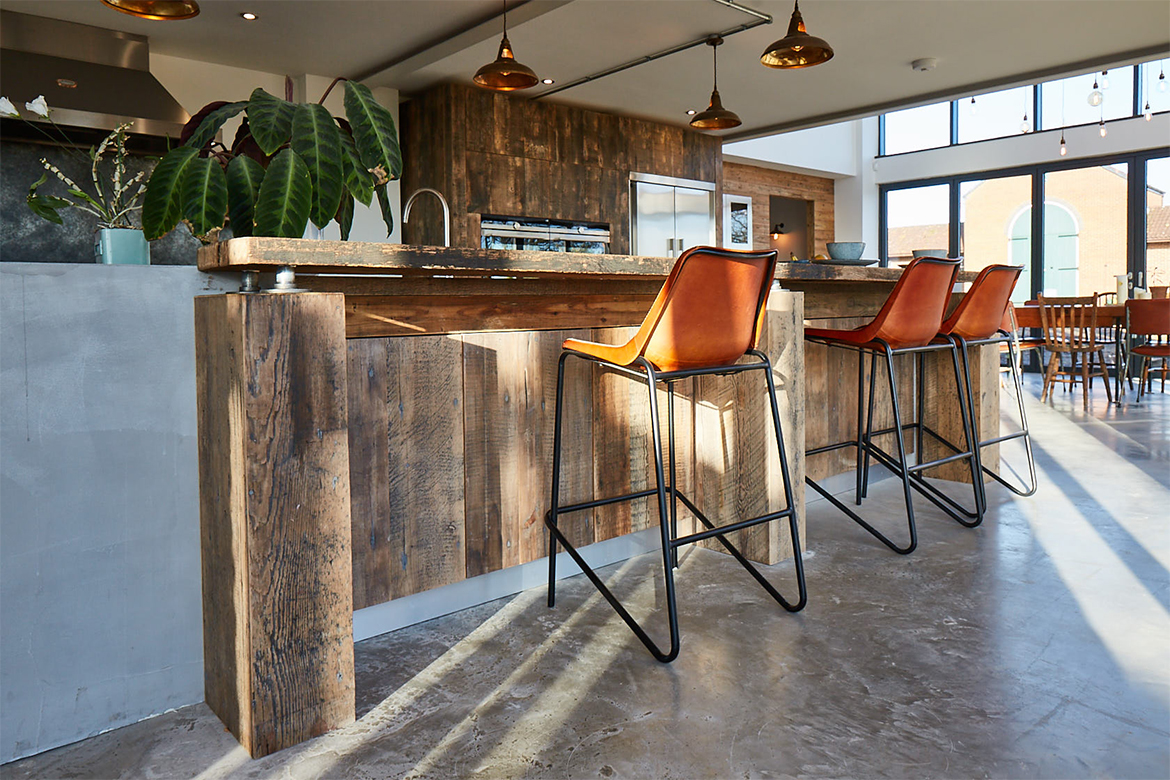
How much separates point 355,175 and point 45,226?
2.18 metres

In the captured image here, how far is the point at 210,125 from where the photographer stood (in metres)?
1.68

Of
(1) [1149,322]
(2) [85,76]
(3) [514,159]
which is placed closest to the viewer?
(2) [85,76]

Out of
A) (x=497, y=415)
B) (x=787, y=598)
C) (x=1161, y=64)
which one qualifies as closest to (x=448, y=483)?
(x=497, y=415)

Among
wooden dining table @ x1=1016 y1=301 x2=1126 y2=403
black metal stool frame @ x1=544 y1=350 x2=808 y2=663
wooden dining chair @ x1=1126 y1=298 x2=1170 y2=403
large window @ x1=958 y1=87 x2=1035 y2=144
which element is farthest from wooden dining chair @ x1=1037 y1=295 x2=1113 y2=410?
black metal stool frame @ x1=544 y1=350 x2=808 y2=663

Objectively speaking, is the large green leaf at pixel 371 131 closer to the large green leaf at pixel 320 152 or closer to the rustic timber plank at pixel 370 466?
the large green leaf at pixel 320 152

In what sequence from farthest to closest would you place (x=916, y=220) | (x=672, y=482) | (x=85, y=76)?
1. (x=916, y=220)
2. (x=85, y=76)
3. (x=672, y=482)

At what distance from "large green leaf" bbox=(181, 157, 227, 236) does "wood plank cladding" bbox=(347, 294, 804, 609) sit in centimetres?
42

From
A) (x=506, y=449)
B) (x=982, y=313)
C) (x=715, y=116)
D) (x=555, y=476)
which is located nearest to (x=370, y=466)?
(x=506, y=449)

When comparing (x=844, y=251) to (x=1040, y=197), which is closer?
(x=844, y=251)

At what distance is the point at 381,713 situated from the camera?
5.32 feet

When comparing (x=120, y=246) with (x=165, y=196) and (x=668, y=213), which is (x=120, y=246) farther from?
(x=668, y=213)

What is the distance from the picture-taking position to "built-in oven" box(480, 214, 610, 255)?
637cm

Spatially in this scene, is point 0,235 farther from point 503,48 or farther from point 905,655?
point 905,655

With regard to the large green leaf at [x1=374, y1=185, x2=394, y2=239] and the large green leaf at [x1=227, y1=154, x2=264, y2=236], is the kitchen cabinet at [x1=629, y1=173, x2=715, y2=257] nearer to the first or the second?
the large green leaf at [x1=374, y1=185, x2=394, y2=239]
